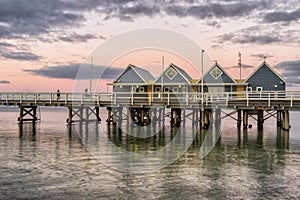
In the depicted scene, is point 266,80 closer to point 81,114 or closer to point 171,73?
point 171,73

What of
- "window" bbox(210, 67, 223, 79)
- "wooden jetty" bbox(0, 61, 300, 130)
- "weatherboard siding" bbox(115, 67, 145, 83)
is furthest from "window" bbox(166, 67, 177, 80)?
"window" bbox(210, 67, 223, 79)

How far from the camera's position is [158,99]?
36.8 metres

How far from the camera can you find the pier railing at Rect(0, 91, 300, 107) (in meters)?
31.7

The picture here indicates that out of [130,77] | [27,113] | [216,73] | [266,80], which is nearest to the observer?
[266,80]

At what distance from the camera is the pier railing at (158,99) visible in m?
31.7

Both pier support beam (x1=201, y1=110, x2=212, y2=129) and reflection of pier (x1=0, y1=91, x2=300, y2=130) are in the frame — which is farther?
pier support beam (x1=201, y1=110, x2=212, y2=129)

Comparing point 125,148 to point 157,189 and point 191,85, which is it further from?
point 191,85

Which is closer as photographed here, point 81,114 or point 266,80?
point 266,80

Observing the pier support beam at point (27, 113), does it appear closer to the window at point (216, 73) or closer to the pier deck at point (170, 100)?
the pier deck at point (170, 100)

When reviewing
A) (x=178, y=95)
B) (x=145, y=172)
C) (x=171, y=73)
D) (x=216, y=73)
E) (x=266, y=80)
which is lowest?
(x=145, y=172)

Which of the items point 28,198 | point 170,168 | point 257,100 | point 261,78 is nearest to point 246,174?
point 170,168

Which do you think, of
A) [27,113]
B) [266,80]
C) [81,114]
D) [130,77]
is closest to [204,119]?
[266,80]

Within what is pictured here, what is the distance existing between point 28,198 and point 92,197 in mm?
1963

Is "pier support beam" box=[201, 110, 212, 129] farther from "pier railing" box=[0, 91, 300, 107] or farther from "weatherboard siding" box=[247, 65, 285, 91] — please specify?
"weatherboard siding" box=[247, 65, 285, 91]
